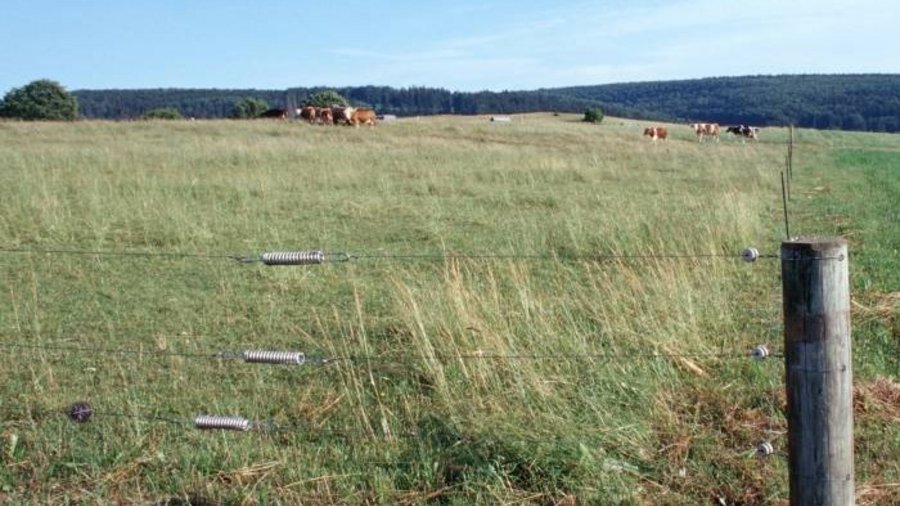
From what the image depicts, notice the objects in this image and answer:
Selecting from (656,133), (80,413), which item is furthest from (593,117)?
(80,413)

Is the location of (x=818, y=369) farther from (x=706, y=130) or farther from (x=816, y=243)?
(x=706, y=130)

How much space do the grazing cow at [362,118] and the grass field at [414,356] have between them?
23.7 m

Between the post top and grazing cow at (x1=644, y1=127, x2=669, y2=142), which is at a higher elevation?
grazing cow at (x1=644, y1=127, x2=669, y2=142)

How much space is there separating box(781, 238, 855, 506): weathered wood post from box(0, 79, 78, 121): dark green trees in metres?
63.7

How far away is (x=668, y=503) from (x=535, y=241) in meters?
6.63

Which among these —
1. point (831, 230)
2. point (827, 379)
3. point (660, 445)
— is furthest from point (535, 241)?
point (827, 379)

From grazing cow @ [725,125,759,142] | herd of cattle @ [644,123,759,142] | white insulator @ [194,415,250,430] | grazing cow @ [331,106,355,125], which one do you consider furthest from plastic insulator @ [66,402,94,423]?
grazing cow @ [725,125,759,142]

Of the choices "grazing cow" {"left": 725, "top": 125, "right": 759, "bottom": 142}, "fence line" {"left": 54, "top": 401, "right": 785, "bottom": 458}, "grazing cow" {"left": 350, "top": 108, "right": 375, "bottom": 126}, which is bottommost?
"fence line" {"left": 54, "top": 401, "right": 785, "bottom": 458}

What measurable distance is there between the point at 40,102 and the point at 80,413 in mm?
64107

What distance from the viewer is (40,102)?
206ft

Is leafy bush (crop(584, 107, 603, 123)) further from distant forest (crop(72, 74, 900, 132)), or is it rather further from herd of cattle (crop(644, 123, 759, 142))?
distant forest (crop(72, 74, 900, 132))

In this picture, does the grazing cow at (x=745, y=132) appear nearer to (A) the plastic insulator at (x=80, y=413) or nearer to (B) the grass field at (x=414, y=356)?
(B) the grass field at (x=414, y=356)

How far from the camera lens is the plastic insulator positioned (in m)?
4.74

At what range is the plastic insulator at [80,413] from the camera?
4738 millimetres
